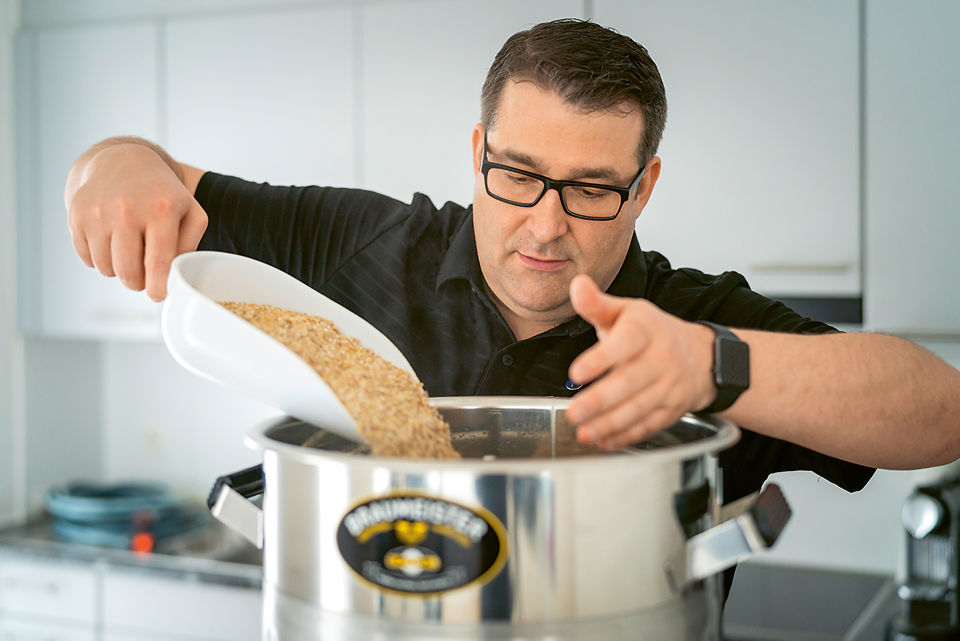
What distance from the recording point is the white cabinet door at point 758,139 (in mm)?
714

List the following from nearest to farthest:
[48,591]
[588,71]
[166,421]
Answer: [588,71], [48,591], [166,421]

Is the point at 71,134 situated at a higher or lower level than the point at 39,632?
higher

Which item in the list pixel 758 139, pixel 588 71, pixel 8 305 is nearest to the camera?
pixel 588 71

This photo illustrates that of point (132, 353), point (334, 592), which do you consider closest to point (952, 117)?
point (334, 592)

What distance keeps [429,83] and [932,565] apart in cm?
95

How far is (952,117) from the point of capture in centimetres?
111

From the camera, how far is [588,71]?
1.85 feet

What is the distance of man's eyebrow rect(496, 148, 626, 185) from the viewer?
569mm

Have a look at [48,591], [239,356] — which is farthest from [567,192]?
[48,591]

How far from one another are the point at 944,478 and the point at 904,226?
42cm

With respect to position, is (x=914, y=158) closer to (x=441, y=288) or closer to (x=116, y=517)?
(x=441, y=288)

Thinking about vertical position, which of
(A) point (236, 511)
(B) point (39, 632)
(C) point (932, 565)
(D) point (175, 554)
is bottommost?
(B) point (39, 632)

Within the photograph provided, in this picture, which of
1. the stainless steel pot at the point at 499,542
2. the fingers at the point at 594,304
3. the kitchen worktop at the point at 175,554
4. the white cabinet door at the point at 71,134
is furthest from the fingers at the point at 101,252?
the kitchen worktop at the point at 175,554

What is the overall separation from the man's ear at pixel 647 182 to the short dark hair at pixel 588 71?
0.05 feet
